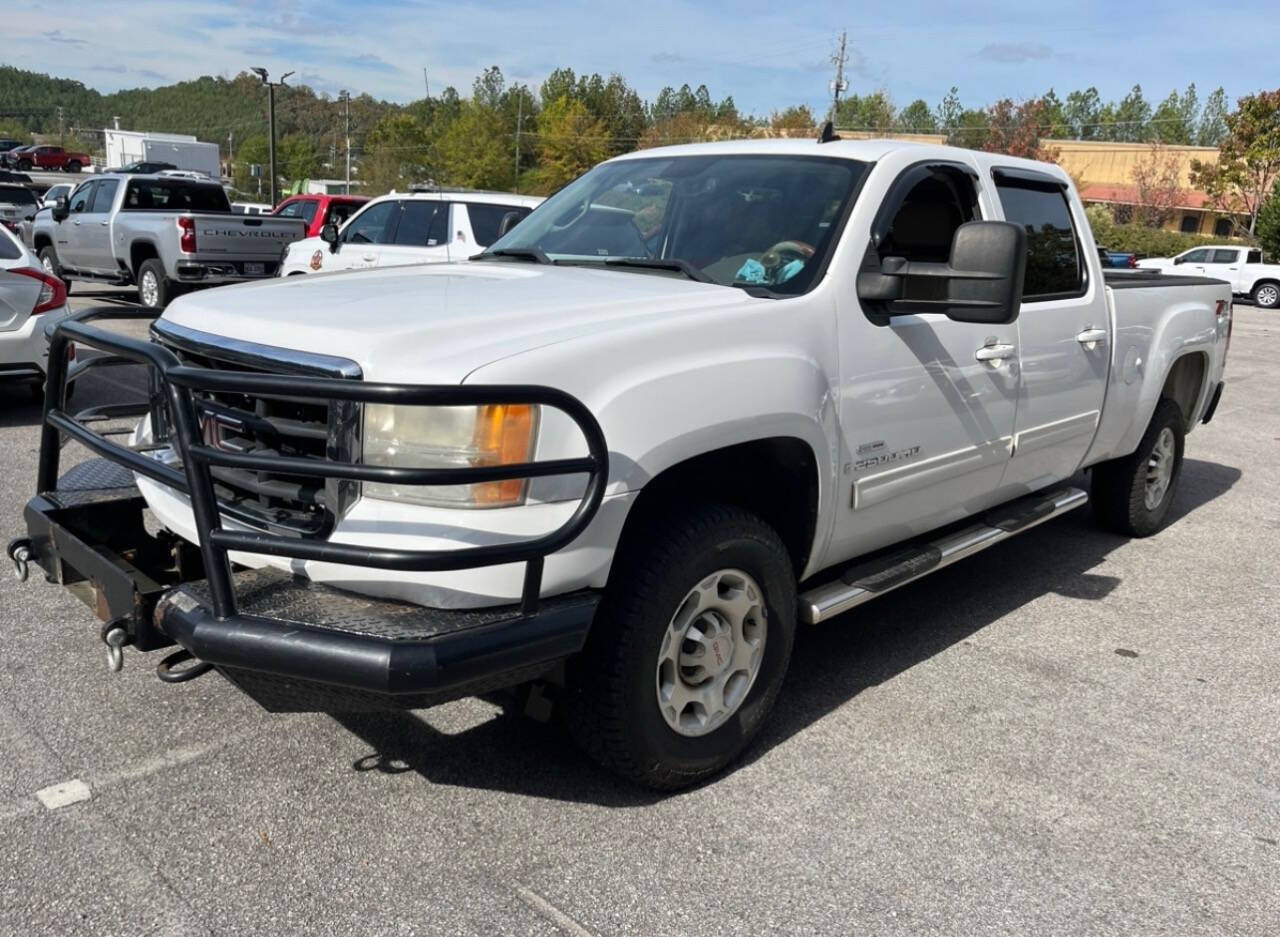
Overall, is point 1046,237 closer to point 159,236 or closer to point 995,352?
point 995,352

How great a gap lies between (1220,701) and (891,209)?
2.23m

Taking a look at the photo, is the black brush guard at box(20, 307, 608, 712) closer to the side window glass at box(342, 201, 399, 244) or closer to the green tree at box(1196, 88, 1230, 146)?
the side window glass at box(342, 201, 399, 244)

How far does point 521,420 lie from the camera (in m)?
2.60

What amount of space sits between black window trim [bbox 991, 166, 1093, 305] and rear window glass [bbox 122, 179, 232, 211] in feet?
45.3

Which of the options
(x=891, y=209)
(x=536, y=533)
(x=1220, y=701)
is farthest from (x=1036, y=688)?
(x=536, y=533)

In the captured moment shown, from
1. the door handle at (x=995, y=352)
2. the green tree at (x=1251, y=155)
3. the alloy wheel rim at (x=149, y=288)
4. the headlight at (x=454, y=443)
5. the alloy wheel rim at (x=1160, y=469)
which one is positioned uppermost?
the green tree at (x=1251, y=155)

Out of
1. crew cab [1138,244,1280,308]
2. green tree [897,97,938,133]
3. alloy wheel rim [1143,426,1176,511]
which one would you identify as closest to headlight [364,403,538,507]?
alloy wheel rim [1143,426,1176,511]

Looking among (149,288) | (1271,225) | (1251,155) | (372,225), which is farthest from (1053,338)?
(1251,155)

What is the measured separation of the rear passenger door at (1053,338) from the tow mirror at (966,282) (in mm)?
1007

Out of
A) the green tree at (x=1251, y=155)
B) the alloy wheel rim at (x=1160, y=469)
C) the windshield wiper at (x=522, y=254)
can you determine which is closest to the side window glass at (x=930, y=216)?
the windshield wiper at (x=522, y=254)

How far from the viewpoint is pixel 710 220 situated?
3934mm

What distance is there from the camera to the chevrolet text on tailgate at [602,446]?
8.38 ft

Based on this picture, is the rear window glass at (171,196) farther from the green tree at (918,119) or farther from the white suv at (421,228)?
the green tree at (918,119)

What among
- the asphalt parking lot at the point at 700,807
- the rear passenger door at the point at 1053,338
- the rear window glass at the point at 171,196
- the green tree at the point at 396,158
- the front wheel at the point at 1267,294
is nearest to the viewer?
the asphalt parking lot at the point at 700,807
